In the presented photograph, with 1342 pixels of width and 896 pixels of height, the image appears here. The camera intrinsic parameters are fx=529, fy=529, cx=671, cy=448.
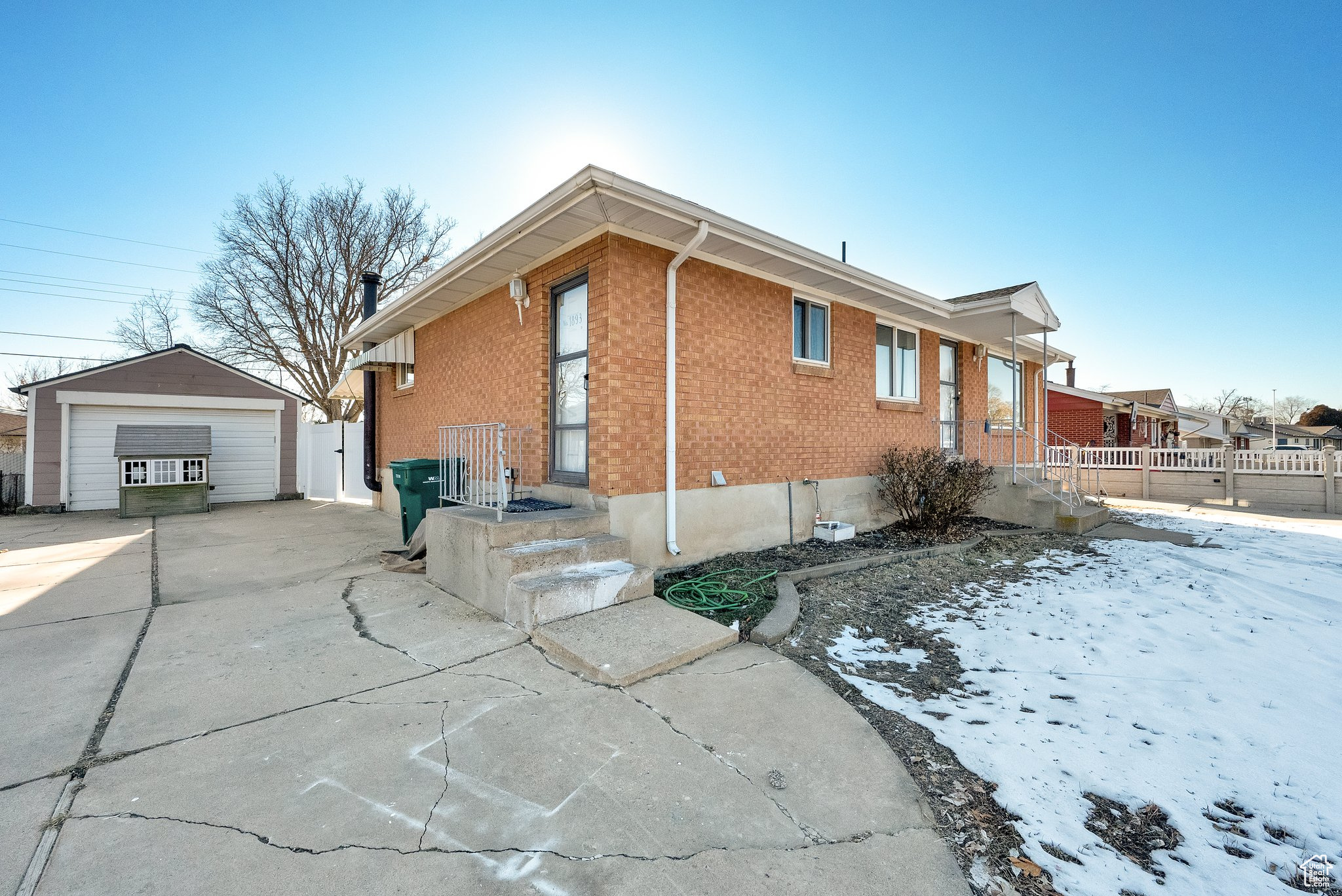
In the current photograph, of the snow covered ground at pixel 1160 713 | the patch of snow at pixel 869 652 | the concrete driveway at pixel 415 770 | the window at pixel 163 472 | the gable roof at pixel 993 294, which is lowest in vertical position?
the patch of snow at pixel 869 652

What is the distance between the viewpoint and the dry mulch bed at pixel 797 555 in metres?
4.16

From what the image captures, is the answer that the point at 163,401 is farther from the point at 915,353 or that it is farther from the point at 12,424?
the point at 12,424

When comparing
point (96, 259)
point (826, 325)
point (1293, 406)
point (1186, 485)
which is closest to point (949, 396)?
point (826, 325)

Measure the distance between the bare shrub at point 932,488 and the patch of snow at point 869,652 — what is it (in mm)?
3824

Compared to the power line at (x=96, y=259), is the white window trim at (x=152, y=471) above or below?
below

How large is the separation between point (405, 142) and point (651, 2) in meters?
6.59

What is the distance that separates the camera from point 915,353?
8.62 m

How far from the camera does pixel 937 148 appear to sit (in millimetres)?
9289

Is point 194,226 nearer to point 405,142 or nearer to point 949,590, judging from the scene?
point 405,142

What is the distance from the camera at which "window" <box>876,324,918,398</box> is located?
316 inches

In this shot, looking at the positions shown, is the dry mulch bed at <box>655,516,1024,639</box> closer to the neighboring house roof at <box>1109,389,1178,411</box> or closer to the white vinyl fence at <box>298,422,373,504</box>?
the white vinyl fence at <box>298,422,373,504</box>

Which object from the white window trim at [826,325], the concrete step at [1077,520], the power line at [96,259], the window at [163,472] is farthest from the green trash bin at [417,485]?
the power line at [96,259]

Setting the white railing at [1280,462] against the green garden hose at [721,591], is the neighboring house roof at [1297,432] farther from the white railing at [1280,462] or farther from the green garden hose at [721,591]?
the green garden hose at [721,591]

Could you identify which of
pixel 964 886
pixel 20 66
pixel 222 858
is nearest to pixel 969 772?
pixel 964 886
